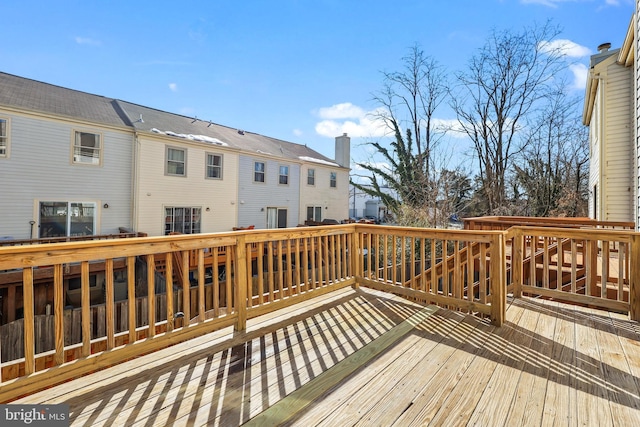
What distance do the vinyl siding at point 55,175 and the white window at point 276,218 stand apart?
A: 5.81m

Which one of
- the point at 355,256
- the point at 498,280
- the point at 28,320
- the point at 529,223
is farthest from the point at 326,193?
the point at 28,320

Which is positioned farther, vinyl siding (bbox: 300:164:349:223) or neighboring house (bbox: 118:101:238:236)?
vinyl siding (bbox: 300:164:349:223)

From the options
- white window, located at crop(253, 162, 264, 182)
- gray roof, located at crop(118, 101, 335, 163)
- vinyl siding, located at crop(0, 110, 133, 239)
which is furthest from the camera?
white window, located at crop(253, 162, 264, 182)

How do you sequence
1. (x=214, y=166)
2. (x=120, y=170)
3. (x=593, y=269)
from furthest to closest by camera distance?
(x=214, y=166) → (x=120, y=170) → (x=593, y=269)

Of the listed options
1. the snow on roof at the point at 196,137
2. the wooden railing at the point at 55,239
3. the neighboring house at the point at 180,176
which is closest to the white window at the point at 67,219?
the wooden railing at the point at 55,239

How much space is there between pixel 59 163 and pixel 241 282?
9.37 metres

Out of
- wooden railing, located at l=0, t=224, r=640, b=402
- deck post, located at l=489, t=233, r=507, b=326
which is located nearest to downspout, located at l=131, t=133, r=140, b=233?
wooden railing, located at l=0, t=224, r=640, b=402

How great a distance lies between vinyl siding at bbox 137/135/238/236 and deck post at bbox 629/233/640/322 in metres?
11.5

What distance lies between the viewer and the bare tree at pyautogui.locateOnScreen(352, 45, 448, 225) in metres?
15.4

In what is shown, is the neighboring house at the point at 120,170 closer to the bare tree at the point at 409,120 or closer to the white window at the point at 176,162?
the white window at the point at 176,162

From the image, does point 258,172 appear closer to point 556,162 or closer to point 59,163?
point 59,163

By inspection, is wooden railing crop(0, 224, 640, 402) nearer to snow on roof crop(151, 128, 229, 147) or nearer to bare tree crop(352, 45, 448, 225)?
snow on roof crop(151, 128, 229, 147)

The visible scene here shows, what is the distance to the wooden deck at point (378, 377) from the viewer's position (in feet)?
5.39

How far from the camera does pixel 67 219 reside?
893 centimetres
